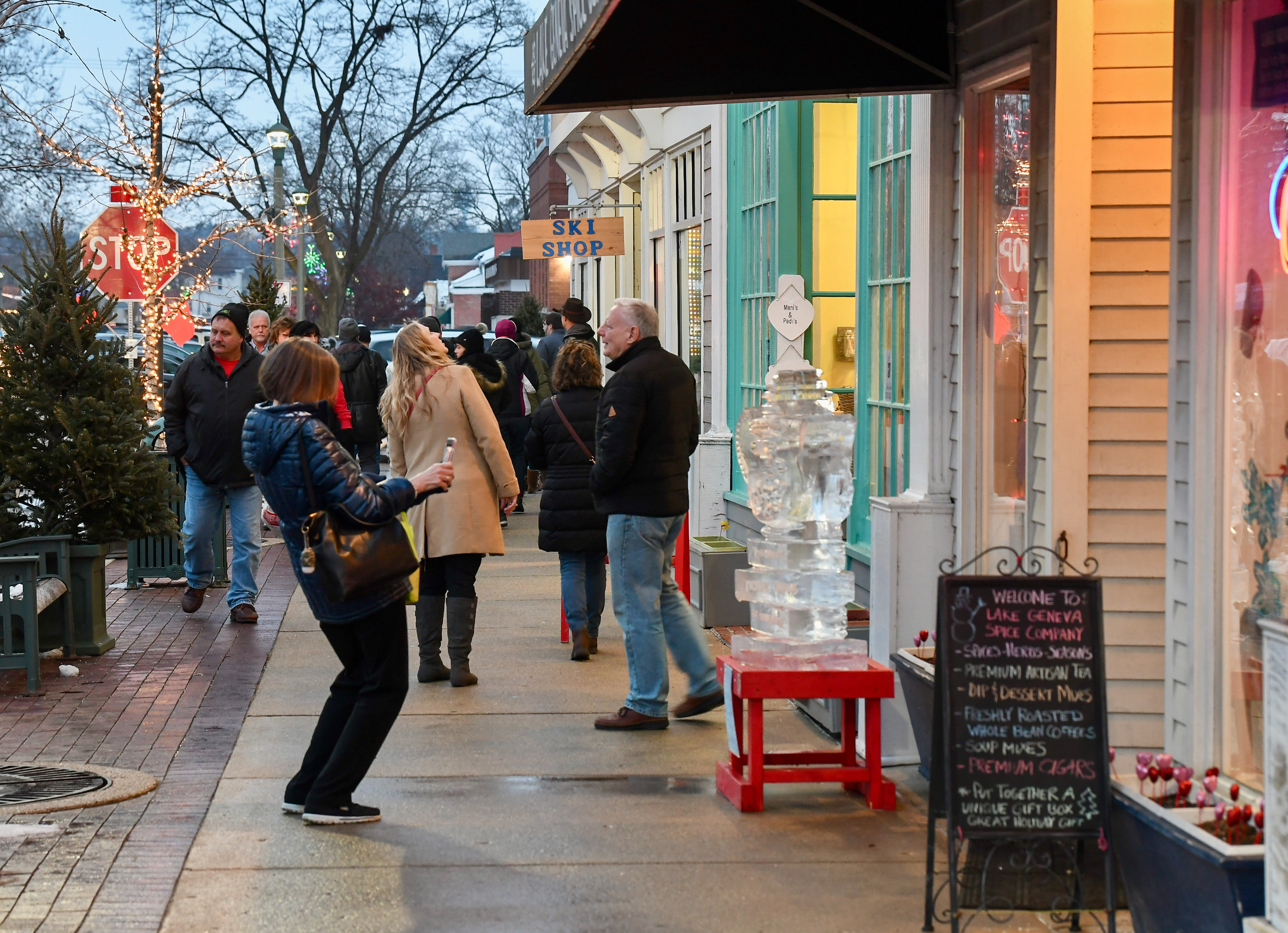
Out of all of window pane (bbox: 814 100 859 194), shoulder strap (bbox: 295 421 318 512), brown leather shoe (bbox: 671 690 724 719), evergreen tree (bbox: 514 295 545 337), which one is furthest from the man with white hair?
evergreen tree (bbox: 514 295 545 337)

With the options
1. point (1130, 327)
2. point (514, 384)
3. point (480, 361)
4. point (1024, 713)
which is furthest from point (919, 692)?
point (514, 384)

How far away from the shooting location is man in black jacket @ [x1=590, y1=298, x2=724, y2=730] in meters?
6.89

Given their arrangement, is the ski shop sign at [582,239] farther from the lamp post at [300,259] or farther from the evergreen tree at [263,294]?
the lamp post at [300,259]

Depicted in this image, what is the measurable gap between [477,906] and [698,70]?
4.10 meters

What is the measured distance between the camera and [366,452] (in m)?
14.5

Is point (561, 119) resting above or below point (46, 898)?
above

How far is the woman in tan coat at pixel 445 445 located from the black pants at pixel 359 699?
213 centimetres

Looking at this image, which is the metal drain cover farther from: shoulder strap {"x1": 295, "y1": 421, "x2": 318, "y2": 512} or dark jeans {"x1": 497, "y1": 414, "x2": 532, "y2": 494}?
dark jeans {"x1": 497, "y1": 414, "x2": 532, "y2": 494}

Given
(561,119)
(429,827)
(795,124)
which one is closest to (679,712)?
(429,827)

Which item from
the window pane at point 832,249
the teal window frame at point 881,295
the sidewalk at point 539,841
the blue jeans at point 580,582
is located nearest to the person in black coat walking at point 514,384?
the window pane at point 832,249

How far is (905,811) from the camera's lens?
5.88 m

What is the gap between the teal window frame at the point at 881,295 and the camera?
7809 mm

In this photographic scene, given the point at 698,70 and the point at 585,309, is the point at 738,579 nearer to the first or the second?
the point at 698,70

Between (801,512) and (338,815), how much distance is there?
205cm
